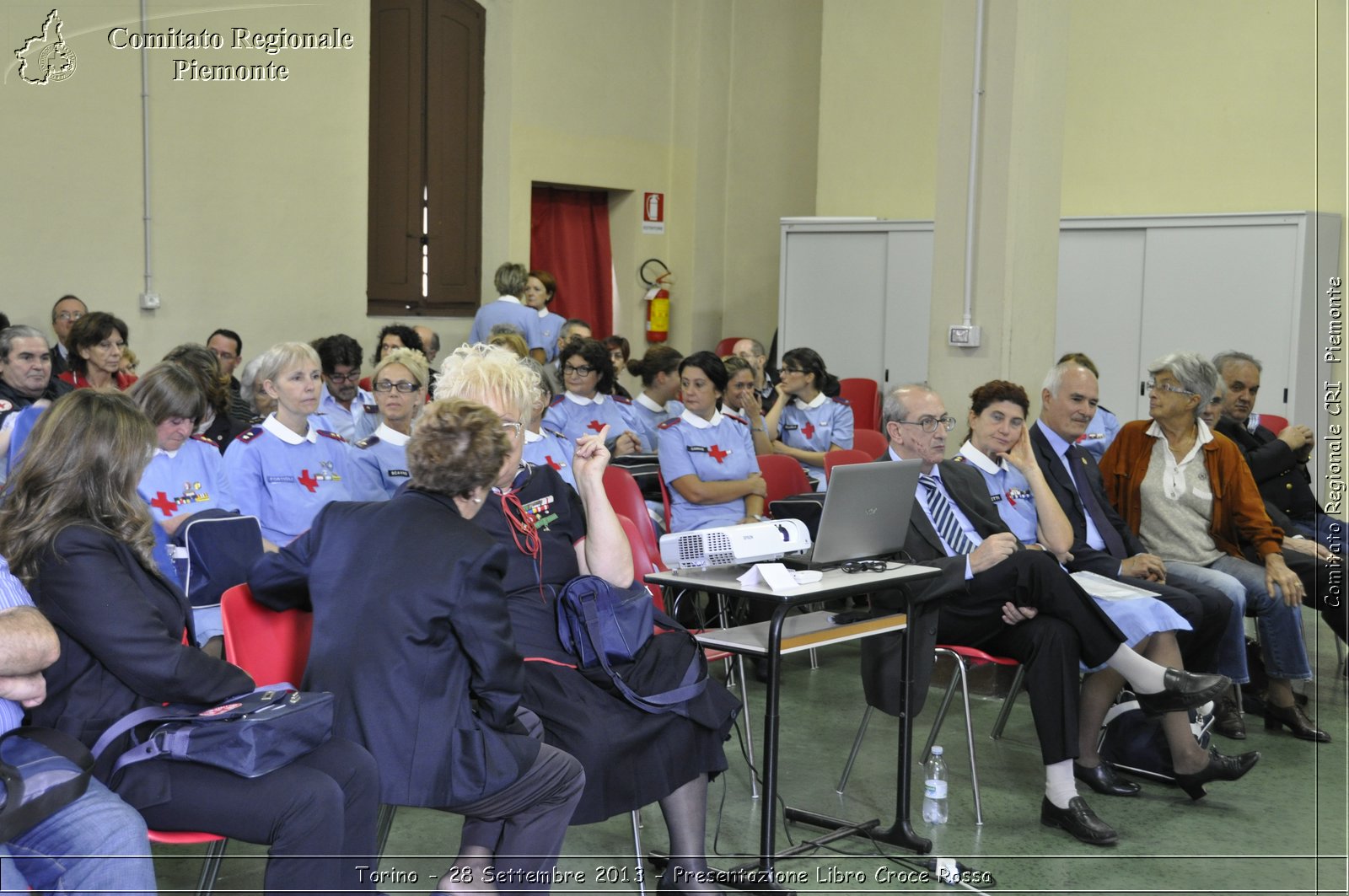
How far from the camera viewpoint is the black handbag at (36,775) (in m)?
2.04

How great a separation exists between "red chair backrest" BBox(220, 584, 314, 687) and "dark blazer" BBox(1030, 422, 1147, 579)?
2.68 meters

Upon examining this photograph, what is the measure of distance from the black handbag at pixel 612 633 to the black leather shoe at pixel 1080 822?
4.21ft

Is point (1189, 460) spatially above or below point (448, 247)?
below

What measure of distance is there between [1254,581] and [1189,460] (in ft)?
1.63

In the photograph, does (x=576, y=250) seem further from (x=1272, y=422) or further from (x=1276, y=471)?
(x=1276, y=471)

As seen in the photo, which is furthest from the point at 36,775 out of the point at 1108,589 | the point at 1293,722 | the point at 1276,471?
the point at 1276,471

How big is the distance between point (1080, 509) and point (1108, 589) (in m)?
0.46

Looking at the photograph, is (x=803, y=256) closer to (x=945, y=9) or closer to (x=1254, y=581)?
(x=945, y=9)

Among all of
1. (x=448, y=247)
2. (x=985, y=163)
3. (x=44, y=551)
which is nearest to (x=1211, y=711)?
(x=985, y=163)

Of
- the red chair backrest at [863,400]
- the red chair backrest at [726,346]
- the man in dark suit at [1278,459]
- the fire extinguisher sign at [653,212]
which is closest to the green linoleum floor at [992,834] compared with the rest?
the man in dark suit at [1278,459]

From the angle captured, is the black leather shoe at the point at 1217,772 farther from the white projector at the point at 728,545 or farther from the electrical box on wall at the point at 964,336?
the electrical box on wall at the point at 964,336

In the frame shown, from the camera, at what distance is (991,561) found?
12.4 feet

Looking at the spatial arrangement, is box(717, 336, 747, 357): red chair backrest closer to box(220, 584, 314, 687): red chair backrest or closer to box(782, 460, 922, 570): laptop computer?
box(782, 460, 922, 570): laptop computer

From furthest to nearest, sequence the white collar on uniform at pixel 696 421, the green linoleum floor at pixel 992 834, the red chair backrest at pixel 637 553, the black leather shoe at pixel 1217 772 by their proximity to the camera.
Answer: the white collar on uniform at pixel 696 421
the black leather shoe at pixel 1217 772
the red chair backrest at pixel 637 553
the green linoleum floor at pixel 992 834
